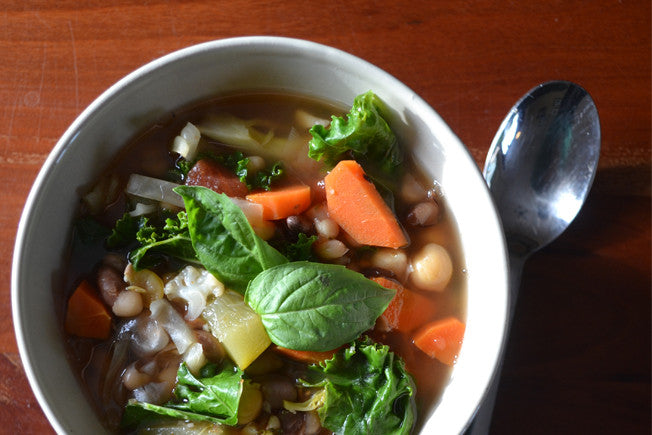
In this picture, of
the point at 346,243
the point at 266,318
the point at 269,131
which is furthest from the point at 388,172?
the point at 266,318

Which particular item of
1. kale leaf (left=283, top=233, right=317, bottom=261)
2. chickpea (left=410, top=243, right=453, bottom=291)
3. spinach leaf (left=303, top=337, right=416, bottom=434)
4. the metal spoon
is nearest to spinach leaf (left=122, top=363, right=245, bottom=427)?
spinach leaf (left=303, top=337, right=416, bottom=434)

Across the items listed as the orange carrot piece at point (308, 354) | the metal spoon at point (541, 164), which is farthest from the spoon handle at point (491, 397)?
the orange carrot piece at point (308, 354)

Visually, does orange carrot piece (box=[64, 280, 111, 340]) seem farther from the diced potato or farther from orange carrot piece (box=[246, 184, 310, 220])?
orange carrot piece (box=[246, 184, 310, 220])

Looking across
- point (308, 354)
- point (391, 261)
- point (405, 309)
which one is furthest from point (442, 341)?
point (308, 354)

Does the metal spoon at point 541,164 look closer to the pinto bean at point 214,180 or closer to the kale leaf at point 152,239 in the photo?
the pinto bean at point 214,180

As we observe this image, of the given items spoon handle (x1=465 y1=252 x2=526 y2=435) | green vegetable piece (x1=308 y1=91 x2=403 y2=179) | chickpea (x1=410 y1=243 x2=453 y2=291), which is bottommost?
spoon handle (x1=465 y1=252 x2=526 y2=435)

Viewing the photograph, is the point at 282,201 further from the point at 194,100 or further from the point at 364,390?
the point at 364,390
